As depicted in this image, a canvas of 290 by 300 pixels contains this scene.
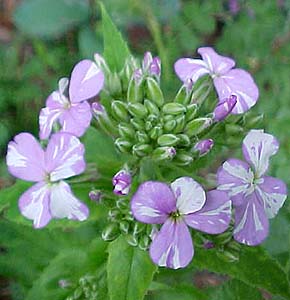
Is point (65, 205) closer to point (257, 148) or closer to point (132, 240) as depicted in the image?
point (132, 240)

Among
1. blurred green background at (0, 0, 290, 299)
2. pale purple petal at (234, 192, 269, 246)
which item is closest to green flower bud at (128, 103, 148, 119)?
pale purple petal at (234, 192, 269, 246)

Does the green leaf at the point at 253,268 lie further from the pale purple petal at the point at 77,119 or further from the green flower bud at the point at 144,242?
the pale purple petal at the point at 77,119

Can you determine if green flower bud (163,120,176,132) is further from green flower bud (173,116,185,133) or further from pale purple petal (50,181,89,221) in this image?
pale purple petal (50,181,89,221)

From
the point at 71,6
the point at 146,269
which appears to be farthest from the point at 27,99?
the point at 146,269

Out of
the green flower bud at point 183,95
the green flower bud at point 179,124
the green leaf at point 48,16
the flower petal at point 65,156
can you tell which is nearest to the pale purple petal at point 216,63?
the green flower bud at point 183,95

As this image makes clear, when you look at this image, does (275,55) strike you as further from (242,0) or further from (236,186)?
(236,186)

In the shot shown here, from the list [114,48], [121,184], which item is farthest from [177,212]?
[114,48]
